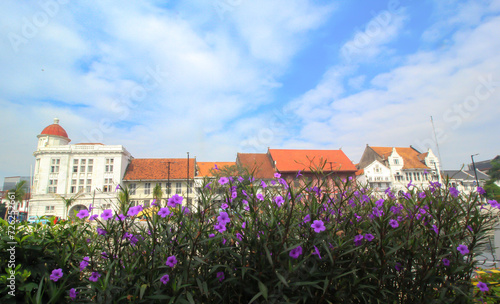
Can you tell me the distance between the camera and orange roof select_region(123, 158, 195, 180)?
141 feet

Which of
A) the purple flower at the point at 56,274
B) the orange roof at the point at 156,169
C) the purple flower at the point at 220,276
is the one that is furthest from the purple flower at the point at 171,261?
the orange roof at the point at 156,169

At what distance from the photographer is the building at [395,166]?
46875 mm

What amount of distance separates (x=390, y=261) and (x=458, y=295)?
614 mm

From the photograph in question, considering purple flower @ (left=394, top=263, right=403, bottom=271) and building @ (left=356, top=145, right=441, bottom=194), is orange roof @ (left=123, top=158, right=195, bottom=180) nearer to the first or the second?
building @ (left=356, top=145, right=441, bottom=194)

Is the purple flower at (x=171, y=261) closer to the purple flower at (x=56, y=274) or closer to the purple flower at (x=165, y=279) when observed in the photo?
the purple flower at (x=165, y=279)

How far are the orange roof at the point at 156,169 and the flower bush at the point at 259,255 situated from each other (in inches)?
1633

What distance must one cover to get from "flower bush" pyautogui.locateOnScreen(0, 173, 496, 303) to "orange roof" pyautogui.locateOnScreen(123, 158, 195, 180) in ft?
136

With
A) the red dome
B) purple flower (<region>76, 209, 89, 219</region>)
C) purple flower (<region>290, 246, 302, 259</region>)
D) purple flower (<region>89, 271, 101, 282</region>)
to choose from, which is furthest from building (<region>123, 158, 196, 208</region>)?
purple flower (<region>290, 246, 302, 259</region>)

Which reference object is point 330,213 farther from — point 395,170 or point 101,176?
point 395,170

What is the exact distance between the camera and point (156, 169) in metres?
43.9

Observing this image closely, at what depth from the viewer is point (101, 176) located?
42438 millimetres

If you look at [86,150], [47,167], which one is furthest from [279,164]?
[47,167]

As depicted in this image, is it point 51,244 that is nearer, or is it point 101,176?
point 51,244

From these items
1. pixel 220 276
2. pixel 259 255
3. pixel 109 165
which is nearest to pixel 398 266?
pixel 259 255
